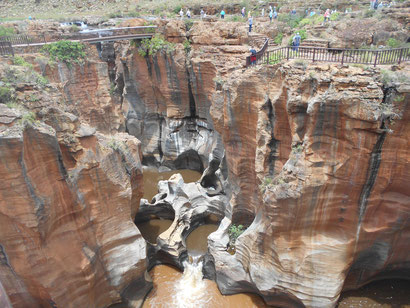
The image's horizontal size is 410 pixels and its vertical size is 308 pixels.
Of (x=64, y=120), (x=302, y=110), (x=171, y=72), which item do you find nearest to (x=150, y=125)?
(x=171, y=72)

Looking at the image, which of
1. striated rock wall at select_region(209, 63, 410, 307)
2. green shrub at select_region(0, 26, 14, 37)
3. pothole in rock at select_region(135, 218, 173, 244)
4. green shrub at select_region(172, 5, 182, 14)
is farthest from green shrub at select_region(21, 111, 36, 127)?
green shrub at select_region(172, 5, 182, 14)

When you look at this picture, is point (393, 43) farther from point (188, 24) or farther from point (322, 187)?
Answer: point (188, 24)

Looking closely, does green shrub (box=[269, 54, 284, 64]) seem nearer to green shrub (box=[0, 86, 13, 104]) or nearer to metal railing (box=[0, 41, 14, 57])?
green shrub (box=[0, 86, 13, 104])

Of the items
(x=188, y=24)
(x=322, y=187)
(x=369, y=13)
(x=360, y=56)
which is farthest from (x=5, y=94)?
(x=369, y=13)

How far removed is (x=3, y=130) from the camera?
315 inches

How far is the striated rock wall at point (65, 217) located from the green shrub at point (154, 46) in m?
10.6

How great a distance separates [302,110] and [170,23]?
47.7ft

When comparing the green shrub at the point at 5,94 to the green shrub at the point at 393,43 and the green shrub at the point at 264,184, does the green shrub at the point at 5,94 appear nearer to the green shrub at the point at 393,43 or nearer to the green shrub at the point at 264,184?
the green shrub at the point at 264,184

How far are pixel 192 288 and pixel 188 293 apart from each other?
0.32 metres

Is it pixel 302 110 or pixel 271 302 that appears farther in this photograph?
pixel 271 302

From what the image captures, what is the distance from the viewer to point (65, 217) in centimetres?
991

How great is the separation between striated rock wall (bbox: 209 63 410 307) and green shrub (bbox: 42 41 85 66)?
10500mm

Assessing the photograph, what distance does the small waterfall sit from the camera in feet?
40.6

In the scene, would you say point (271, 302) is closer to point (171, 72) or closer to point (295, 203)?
point (295, 203)
